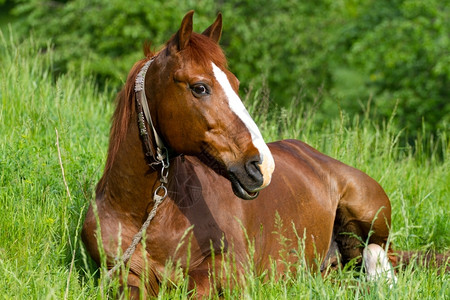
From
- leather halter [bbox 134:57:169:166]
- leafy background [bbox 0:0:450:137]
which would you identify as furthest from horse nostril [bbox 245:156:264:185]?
leafy background [bbox 0:0:450:137]

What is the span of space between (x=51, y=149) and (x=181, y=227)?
2196 millimetres

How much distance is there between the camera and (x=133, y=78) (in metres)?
3.64

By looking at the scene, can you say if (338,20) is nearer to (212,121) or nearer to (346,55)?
(346,55)

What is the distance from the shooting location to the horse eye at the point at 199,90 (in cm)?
Answer: 335

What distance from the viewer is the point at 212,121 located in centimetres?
335

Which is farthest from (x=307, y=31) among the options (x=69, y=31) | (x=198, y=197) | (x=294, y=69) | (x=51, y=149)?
(x=198, y=197)

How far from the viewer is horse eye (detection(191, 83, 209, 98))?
11.0 feet

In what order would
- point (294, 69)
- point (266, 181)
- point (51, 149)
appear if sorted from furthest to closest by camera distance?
point (294, 69) < point (51, 149) < point (266, 181)

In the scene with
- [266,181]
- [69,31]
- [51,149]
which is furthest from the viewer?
[69,31]

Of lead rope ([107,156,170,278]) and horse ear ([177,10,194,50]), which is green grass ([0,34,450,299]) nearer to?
lead rope ([107,156,170,278])

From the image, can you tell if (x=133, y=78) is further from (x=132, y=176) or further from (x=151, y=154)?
(x=132, y=176)

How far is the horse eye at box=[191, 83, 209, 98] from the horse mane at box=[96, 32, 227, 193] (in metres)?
0.13

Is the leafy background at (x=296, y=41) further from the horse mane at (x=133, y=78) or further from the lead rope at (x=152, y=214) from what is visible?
the lead rope at (x=152, y=214)

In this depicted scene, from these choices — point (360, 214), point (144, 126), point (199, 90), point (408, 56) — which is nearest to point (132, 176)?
point (144, 126)
